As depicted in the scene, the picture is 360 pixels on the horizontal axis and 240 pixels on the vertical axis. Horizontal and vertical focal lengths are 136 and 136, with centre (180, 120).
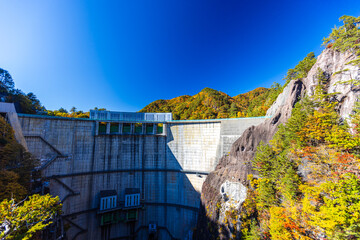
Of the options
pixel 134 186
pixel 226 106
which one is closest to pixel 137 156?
pixel 134 186

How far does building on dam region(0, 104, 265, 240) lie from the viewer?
18.4 m

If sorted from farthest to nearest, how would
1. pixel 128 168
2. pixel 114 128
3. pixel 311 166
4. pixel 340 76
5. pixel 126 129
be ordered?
pixel 126 129, pixel 114 128, pixel 128 168, pixel 340 76, pixel 311 166

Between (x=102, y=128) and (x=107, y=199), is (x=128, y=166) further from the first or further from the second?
(x=102, y=128)

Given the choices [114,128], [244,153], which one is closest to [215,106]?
[244,153]

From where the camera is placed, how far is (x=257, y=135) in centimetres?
1638

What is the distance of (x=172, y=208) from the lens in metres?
22.4

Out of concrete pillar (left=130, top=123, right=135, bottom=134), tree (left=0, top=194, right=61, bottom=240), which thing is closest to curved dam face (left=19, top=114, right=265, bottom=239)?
concrete pillar (left=130, top=123, right=135, bottom=134)

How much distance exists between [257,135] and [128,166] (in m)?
19.9

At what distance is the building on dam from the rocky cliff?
2894 millimetres

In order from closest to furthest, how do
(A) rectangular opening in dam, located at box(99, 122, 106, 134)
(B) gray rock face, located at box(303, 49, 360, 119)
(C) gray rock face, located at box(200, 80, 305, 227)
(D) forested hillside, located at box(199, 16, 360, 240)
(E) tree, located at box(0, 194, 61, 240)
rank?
1. (E) tree, located at box(0, 194, 61, 240)
2. (D) forested hillside, located at box(199, 16, 360, 240)
3. (B) gray rock face, located at box(303, 49, 360, 119)
4. (C) gray rock face, located at box(200, 80, 305, 227)
5. (A) rectangular opening in dam, located at box(99, 122, 106, 134)

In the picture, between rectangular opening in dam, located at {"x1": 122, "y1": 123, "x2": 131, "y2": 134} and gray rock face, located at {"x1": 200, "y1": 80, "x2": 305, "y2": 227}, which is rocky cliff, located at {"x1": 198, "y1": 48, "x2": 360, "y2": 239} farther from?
rectangular opening in dam, located at {"x1": 122, "y1": 123, "x2": 131, "y2": 134}

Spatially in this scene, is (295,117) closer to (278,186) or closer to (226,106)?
(278,186)

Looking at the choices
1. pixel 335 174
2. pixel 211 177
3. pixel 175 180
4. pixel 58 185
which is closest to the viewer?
pixel 335 174

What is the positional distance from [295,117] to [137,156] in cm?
2171
